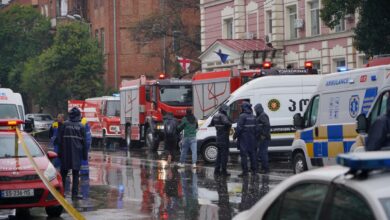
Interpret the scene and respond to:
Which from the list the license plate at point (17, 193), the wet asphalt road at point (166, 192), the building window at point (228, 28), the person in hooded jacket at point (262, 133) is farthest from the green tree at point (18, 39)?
the license plate at point (17, 193)

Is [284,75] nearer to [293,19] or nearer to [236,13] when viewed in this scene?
[293,19]

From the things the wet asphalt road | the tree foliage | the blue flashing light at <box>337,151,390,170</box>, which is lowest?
the wet asphalt road

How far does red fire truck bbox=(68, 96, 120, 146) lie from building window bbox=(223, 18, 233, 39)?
7544 mm

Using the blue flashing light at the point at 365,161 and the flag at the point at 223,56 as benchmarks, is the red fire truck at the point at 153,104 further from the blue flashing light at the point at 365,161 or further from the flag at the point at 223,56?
the blue flashing light at the point at 365,161

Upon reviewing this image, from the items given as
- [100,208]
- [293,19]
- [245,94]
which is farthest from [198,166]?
[293,19]

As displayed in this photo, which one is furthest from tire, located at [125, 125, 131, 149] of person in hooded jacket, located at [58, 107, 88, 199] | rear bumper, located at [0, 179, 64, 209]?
rear bumper, located at [0, 179, 64, 209]

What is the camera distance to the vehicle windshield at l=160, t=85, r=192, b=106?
32.6 metres

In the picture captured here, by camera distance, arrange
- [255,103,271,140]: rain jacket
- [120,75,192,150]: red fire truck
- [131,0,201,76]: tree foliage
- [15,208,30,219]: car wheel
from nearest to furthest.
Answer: [15,208,30,219]: car wheel < [255,103,271,140]: rain jacket < [120,75,192,150]: red fire truck < [131,0,201,76]: tree foliage

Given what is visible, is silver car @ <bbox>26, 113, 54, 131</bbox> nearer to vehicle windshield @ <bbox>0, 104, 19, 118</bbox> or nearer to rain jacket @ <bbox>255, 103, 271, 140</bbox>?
vehicle windshield @ <bbox>0, 104, 19, 118</bbox>

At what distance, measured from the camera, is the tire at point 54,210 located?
45.8 ft

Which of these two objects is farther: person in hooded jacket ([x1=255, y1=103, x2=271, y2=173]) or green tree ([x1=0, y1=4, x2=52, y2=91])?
green tree ([x1=0, y1=4, x2=52, y2=91])

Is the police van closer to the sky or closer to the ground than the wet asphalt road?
closer to the sky

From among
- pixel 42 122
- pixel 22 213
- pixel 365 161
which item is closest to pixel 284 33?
pixel 42 122

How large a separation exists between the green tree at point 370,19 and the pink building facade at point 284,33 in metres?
8.67
